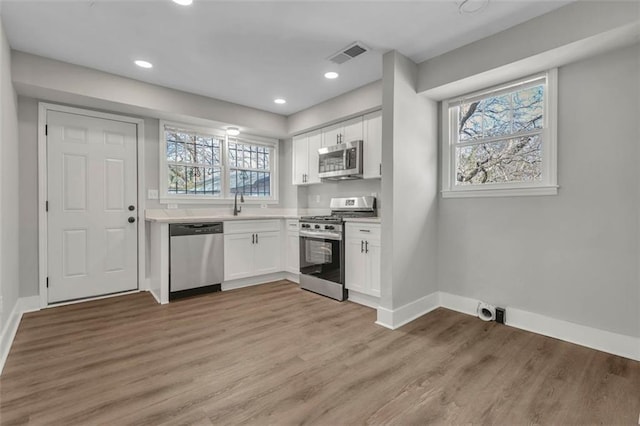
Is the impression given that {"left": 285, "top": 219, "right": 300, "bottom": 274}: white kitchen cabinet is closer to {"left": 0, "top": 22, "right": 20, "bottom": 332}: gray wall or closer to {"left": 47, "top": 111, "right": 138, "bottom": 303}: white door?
{"left": 47, "top": 111, "right": 138, "bottom": 303}: white door

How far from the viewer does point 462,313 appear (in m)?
3.14

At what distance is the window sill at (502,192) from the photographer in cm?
259

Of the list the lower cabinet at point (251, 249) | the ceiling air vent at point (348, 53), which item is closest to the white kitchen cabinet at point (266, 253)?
the lower cabinet at point (251, 249)

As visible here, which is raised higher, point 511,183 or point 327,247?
point 511,183

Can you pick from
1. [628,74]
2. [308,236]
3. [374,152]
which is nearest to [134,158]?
[308,236]

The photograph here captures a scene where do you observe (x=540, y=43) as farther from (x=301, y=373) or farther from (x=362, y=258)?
(x=301, y=373)

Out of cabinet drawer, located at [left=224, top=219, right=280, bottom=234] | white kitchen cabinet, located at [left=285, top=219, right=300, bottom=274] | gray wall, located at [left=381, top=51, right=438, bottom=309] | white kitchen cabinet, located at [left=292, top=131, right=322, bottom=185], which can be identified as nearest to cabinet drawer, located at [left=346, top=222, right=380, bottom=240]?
gray wall, located at [left=381, top=51, right=438, bottom=309]

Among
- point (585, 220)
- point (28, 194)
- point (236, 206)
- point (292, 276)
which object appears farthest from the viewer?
point (236, 206)

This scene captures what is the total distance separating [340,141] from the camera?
4.10 m

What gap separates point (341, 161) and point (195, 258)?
87.0 inches

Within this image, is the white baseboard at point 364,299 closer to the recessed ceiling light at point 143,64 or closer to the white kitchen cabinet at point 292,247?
the white kitchen cabinet at point 292,247

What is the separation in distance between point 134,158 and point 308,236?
244cm

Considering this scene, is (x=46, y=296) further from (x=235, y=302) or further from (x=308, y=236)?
(x=308, y=236)

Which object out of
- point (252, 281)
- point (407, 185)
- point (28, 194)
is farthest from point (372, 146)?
point (28, 194)
